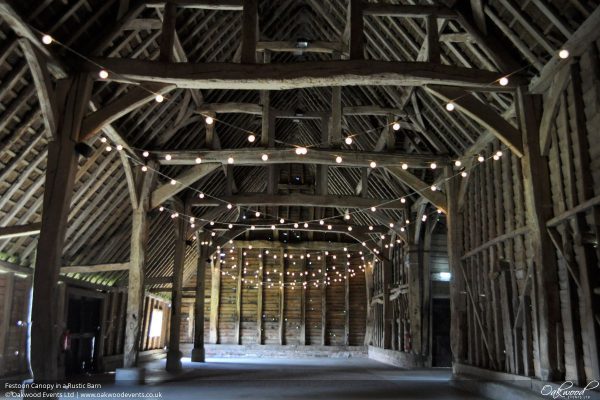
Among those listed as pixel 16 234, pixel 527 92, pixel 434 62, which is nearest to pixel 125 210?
pixel 16 234

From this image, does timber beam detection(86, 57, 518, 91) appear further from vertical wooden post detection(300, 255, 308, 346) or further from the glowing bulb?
vertical wooden post detection(300, 255, 308, 346)

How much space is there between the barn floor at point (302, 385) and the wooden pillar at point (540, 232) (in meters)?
1.74

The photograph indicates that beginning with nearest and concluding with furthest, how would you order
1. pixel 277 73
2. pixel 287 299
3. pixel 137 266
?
pixel 277 73 < pixel 137 266 < pixel 287 299

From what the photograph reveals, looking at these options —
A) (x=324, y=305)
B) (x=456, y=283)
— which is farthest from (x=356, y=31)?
(x=324, y=305)

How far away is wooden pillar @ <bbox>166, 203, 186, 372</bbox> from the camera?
469 inches

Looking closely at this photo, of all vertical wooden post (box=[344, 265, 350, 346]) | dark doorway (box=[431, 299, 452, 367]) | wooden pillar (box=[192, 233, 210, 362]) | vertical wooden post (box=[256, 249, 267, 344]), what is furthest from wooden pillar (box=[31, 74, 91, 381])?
vertical wooden post (box=[344, 265, 350, 346])

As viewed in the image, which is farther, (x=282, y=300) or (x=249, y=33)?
(x=282, y=300)

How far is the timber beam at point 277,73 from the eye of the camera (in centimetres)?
669

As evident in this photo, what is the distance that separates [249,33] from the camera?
7.02m

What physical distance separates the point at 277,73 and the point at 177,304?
24.0 feet

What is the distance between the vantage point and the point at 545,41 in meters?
6.61

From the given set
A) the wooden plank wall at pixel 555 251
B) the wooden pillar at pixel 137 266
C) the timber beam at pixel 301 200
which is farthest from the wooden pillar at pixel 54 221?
the wooden plank wall at pixel 555 251

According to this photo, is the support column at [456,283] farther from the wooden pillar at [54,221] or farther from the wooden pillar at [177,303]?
the wooden pillar at [54,221]

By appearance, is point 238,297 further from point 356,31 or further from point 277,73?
point 356,31
